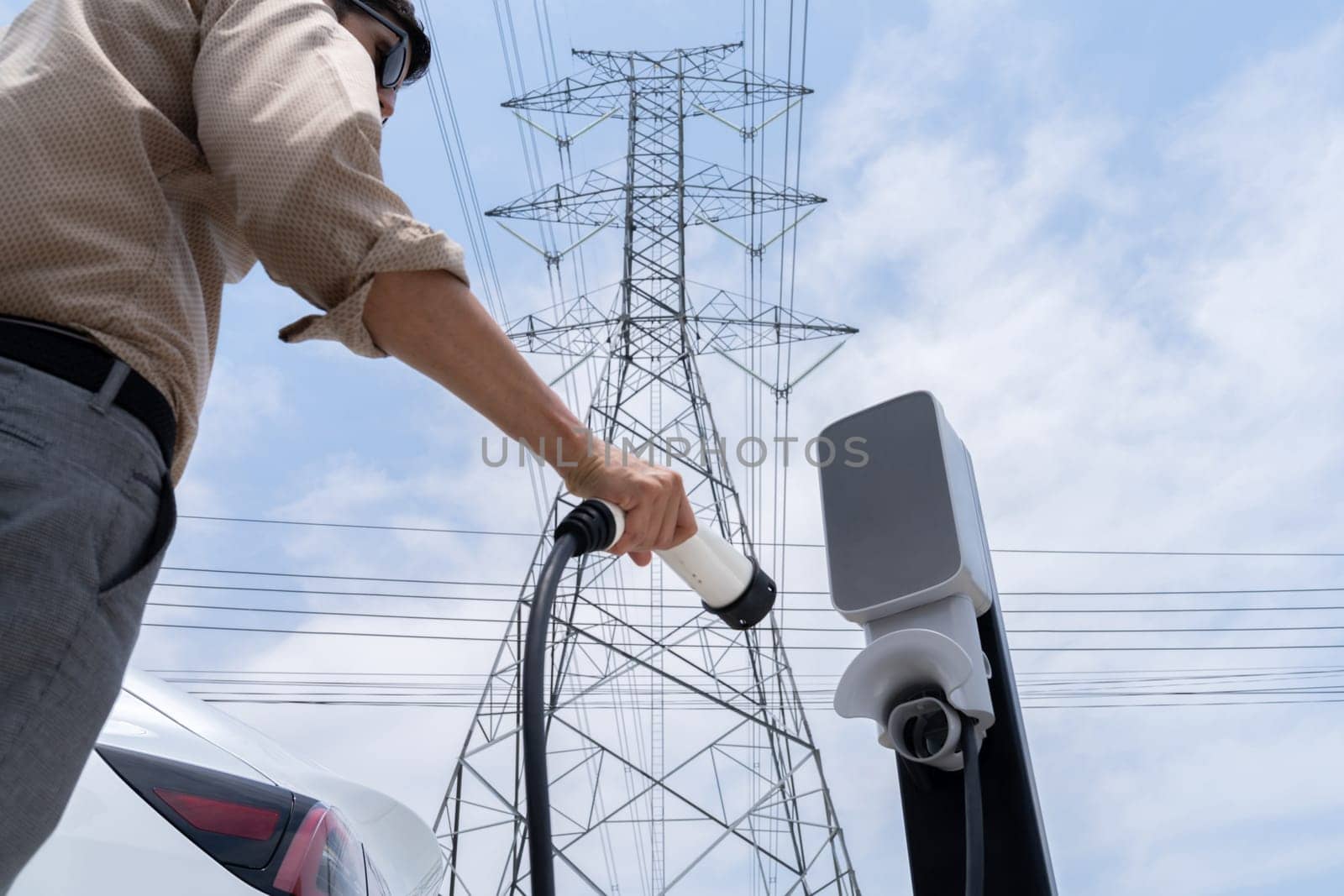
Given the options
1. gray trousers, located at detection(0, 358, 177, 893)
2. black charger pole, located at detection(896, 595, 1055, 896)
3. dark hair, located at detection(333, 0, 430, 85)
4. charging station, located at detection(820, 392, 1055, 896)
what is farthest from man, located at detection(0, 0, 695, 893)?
black charger pole, located at detection(896, 595, 1055, 896)

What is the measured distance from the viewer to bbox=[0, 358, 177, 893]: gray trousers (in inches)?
23.0

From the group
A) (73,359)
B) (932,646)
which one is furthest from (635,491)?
(73,359)

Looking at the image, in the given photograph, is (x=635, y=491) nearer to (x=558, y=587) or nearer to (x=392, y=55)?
(x=558, y=587)

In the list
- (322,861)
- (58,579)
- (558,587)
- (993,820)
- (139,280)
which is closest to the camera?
(58,579)

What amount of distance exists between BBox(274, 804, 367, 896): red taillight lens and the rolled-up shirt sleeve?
55 cm

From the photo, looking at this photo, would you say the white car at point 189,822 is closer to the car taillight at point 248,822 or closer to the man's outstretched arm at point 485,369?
the car taillight at point 248,822

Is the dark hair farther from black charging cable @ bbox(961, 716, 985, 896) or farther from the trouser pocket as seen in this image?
black charging cable @ bbox(961, 716, 985, 896)

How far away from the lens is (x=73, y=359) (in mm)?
667

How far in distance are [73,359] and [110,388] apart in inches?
1.1

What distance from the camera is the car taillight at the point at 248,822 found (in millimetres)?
992

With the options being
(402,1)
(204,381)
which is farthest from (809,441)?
(204,381)

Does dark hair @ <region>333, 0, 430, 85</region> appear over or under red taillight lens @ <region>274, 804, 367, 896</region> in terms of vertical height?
over

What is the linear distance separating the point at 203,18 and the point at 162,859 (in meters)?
0.74

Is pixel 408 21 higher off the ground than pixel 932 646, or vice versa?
pixel 408 21
